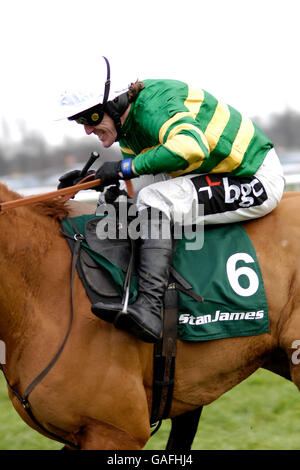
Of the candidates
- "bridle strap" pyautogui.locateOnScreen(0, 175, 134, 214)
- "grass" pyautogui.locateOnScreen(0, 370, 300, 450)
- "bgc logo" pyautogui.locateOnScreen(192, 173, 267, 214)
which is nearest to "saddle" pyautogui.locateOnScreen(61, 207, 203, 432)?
"bridle strap" pyautogui.locateOnScreen(0, 175, 134, 214)

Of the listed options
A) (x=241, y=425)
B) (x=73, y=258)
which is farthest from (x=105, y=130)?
(x=241, y=425)

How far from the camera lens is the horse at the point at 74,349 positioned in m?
2.83

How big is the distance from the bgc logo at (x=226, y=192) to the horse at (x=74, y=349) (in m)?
0.36

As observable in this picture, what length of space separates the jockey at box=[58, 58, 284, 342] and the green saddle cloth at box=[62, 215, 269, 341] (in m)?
0.14

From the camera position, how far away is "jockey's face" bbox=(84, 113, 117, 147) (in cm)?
312

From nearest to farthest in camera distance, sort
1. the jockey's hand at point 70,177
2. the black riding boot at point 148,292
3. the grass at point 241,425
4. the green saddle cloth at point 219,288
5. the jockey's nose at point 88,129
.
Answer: the black riding boot at point 148,292, the green saddle cloth at point 219,288, the jockey's nose at point 88,129, the jockey's hand at point 70,177, the grass at point 241,425

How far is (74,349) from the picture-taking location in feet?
9.32

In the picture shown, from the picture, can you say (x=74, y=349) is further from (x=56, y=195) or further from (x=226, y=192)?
(x=226, y=192)

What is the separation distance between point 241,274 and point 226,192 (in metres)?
0.42

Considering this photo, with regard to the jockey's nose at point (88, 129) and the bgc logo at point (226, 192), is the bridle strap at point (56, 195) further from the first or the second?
the bgc logo at point (226, 192)
